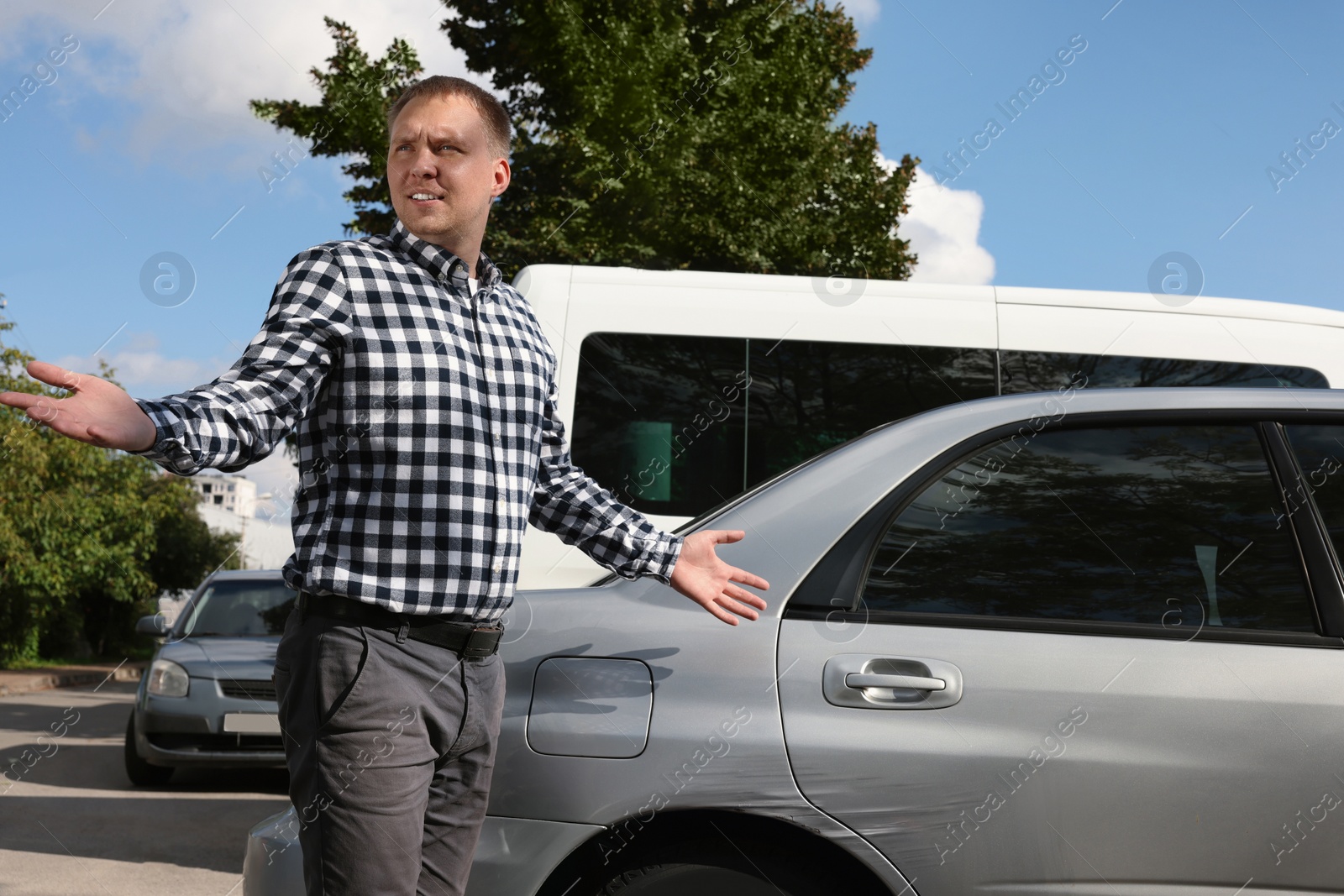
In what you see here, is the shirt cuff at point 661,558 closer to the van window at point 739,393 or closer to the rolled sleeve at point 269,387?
the rolled sleeve at point 269,387

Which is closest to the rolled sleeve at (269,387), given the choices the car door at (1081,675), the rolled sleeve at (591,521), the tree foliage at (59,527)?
the rolled sleeve at (591,521)

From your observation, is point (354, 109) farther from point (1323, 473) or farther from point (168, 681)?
point (1323, 473)

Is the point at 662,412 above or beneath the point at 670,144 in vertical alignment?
beneath

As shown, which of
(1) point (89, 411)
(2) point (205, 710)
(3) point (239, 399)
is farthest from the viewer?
(2) point (205, 710)

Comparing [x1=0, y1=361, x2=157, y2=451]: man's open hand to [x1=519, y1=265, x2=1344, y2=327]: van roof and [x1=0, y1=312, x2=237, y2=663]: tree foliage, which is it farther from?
[x1=0, y1=312, x2=237, y2=663]: tree foliage

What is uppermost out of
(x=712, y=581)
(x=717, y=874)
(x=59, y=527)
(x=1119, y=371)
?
(x=59, y=527)

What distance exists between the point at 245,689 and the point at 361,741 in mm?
6518

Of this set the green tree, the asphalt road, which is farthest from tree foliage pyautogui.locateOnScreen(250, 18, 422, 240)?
the asphalt road

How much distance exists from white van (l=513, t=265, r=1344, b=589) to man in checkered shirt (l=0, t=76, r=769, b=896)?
373 centimetres

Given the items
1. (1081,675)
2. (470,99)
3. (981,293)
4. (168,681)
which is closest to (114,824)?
(168,681)

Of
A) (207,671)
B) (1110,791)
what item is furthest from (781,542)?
(207,671)

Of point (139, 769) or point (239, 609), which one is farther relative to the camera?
point (239, 609)

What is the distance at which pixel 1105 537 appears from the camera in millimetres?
2266

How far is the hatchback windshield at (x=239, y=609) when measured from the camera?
28.2ft
